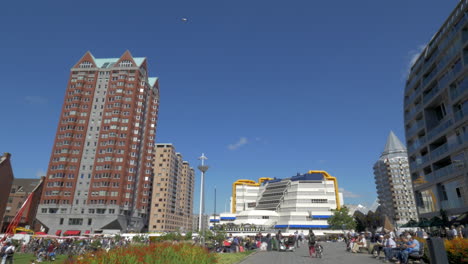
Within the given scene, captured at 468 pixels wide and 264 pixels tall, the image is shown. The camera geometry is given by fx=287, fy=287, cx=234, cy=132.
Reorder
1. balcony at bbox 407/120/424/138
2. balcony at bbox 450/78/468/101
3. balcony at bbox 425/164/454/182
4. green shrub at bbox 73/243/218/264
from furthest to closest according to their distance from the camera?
balcony at bbox 407/120/424/138, balcony at bbox 425/164/454/182, balcony at bbox 450/78/468/101, green shrub at bbox 73/243/218/264

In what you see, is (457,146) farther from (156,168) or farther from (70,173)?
(156,168)

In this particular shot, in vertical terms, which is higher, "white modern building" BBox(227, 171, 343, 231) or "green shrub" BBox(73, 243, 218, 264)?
"white modern building" BBox(227, 171, 343, 231)

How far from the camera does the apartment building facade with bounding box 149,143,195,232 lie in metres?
129

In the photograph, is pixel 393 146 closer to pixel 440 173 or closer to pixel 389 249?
pixel 440 173

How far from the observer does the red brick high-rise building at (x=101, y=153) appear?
237 ft

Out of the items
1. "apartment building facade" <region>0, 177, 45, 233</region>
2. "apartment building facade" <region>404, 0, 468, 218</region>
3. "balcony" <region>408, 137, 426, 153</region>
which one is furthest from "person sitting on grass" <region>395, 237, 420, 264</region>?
"apartment building facade" <region>0, 177, 45, 233</region>

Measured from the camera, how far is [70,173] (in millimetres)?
75500

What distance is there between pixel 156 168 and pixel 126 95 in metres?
62.3

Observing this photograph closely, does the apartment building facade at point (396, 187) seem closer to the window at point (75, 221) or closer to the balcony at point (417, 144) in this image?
the balcony at point (417, 144)

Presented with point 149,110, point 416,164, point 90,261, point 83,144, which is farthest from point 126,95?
point 90,261

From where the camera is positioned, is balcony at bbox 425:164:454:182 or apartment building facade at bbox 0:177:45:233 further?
apartment building facade at bbox 0:177:45:233

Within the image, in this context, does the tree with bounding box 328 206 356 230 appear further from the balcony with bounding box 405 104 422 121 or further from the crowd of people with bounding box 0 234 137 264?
the crowd of people with bounding box 0 234 137 264

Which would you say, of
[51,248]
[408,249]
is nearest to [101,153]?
[51,248]

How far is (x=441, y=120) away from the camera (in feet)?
117
